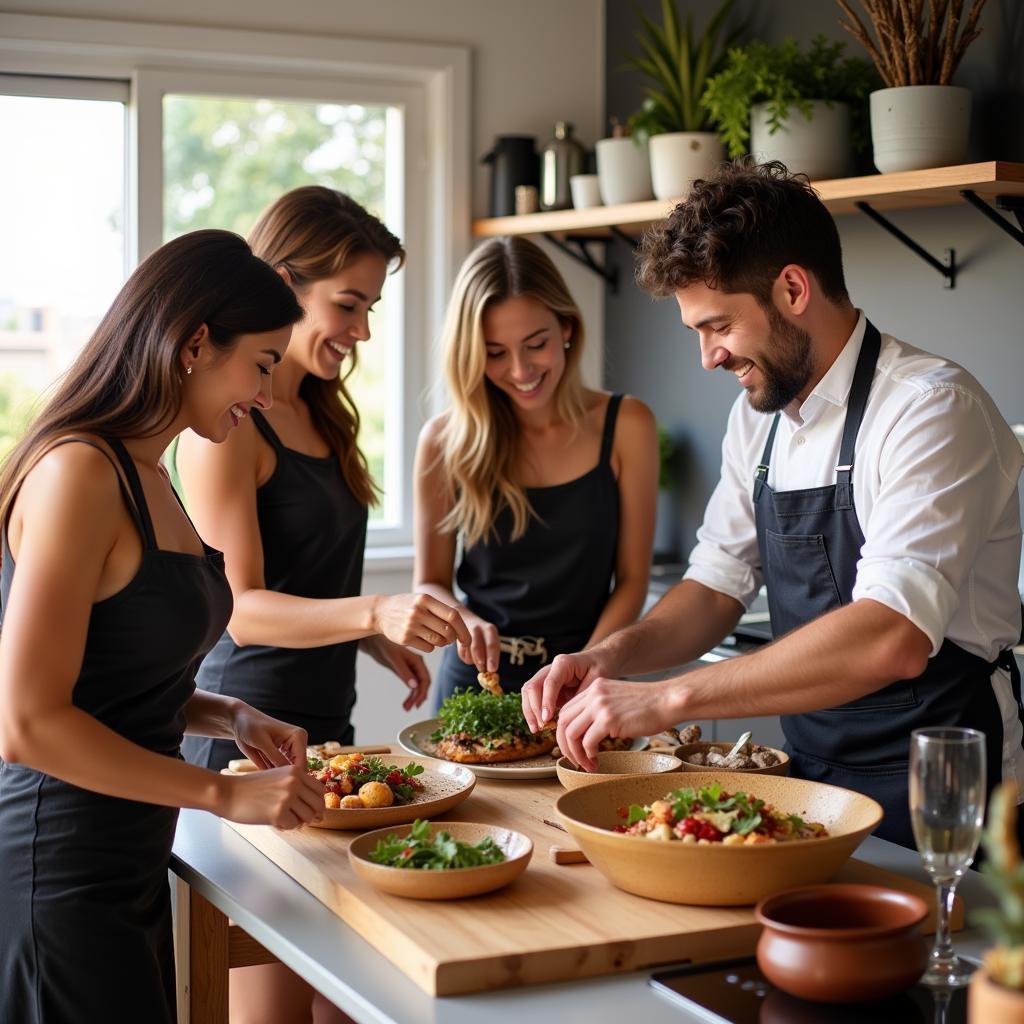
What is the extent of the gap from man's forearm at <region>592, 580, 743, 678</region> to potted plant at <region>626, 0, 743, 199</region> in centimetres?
165

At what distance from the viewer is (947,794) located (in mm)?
1357

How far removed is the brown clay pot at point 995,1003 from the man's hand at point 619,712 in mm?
963

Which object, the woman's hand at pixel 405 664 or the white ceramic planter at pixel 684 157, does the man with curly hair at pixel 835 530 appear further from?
the white ceramic planter at pixel 684 157

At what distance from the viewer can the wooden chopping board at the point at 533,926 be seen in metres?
1.50

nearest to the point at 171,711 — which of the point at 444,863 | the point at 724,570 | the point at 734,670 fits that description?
the point at 444,863

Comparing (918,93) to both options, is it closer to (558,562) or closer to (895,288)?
(895,288)

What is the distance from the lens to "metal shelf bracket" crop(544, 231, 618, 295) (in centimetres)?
477

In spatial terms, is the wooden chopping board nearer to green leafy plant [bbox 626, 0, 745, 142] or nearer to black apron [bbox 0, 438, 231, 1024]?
black apron [bbox 0, 438, 231, 1024]

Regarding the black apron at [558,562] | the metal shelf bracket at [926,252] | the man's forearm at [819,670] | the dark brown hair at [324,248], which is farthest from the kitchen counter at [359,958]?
the metal shelf bracket at [926,252]

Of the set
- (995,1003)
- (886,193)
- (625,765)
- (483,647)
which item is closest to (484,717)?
(483,647)

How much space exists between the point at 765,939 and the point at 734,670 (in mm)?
585

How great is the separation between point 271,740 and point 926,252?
7.49ft

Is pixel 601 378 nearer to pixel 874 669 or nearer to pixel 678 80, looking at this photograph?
pixel 678 80

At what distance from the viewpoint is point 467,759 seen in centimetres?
224
